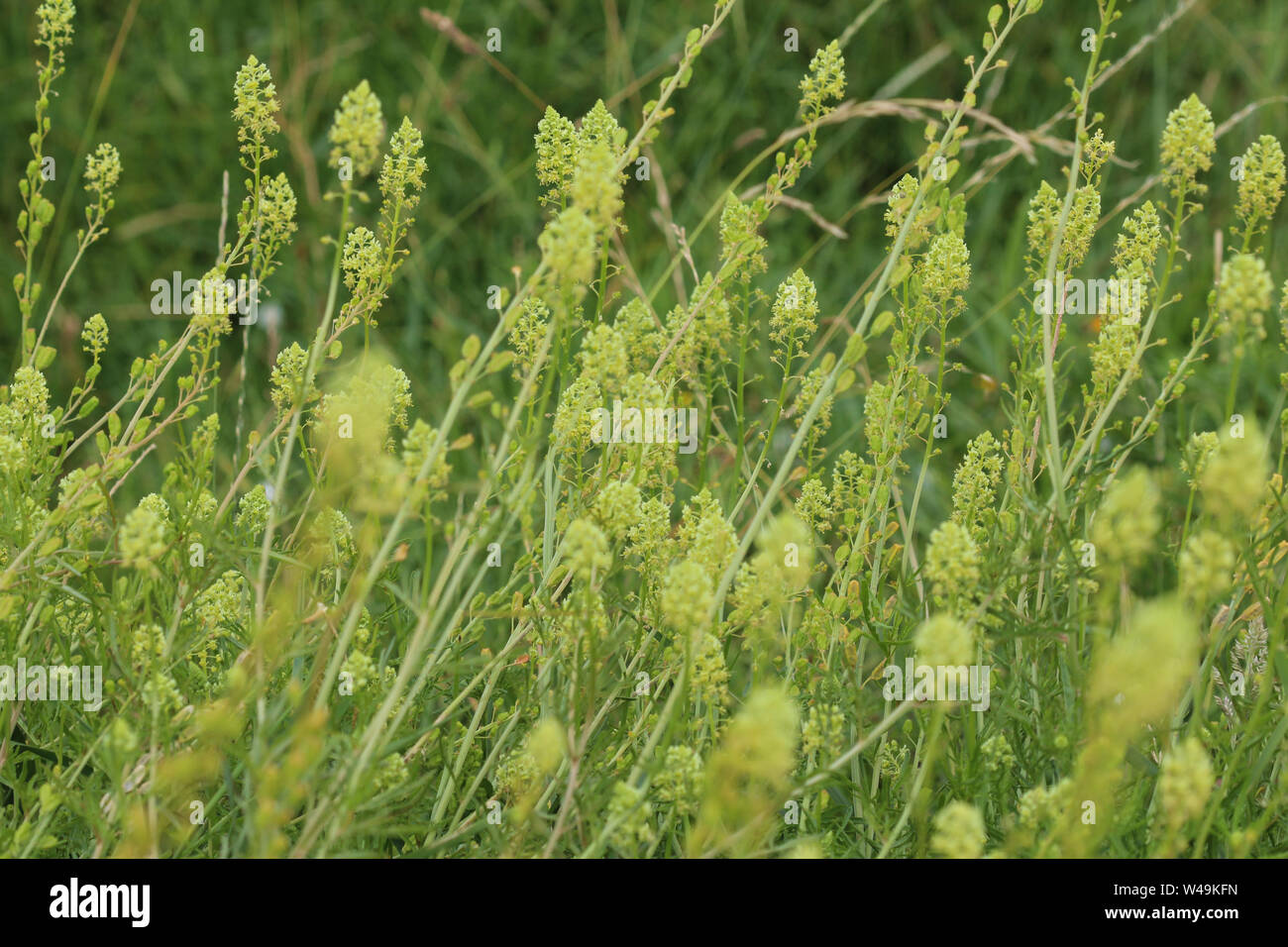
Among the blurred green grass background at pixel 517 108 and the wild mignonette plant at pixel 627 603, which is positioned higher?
the blurred green grass background at pixel 517 108

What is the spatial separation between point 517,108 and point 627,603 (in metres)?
3.22

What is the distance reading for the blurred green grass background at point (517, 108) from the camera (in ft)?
15.4

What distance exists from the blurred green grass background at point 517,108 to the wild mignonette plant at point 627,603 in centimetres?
246

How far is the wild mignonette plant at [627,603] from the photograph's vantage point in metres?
1.53

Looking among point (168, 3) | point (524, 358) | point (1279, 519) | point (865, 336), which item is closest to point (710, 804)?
point (865, 336)

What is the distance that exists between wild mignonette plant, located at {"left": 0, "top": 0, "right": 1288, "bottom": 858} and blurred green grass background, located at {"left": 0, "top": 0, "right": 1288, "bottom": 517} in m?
2.46

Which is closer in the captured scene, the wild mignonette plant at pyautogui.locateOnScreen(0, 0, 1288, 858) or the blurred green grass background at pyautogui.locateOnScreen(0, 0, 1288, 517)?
the wild mignonette plant at pyautogui.locateOnScreen(0, 0, 1288, 858)

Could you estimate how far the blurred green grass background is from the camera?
4684 millimetres

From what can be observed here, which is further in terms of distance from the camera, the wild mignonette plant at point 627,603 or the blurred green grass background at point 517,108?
the blurred green grass background at point 517,108

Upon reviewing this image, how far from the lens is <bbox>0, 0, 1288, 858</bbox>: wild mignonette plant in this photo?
153 cm

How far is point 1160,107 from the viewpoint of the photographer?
4.60 meters

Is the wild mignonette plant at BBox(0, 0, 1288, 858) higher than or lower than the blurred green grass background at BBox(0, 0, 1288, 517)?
lower
